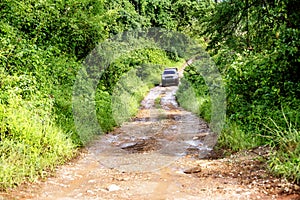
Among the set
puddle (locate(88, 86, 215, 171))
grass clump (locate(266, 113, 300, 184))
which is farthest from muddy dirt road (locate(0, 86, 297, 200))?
grass clump (locate(266, 113, 300, 184))

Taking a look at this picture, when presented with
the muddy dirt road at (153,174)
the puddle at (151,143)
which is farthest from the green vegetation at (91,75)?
the puddle at (151,143)

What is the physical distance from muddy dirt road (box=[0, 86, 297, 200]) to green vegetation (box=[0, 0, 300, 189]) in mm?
406

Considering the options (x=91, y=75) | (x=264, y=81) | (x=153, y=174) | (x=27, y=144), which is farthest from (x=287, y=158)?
(x=91, y=75)

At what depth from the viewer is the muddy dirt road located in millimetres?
5059

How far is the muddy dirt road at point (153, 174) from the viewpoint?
5059 millimetres

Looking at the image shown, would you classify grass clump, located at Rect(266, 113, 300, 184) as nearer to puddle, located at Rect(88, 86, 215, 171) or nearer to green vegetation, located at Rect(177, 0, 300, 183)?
green vegetation, located at Rect(177, 0, 300, 183)

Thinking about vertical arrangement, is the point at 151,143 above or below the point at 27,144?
below

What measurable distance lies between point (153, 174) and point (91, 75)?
7.46m

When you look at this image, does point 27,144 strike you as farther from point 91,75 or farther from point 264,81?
point 91,75

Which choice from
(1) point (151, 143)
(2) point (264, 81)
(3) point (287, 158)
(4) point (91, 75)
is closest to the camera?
(3) point (287, 158)

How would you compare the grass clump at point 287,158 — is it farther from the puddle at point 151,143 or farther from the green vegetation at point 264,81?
the puddle at point 151,143

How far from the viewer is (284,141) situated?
5848 millimetres

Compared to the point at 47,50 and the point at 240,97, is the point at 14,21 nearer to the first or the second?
the point at 47,50

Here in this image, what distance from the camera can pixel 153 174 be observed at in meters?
6.28
